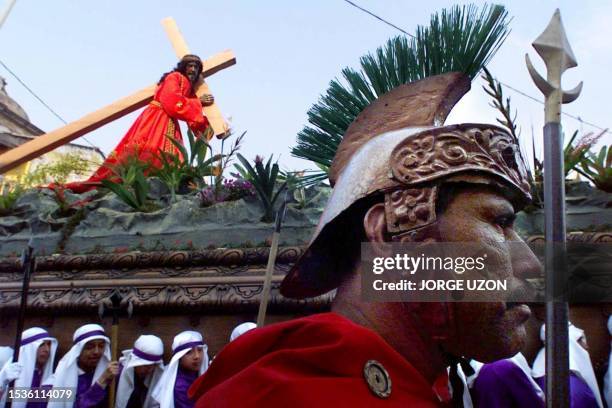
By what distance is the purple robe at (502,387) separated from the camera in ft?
11.2

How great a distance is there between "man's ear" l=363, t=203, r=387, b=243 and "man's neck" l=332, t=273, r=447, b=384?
0.20 metres

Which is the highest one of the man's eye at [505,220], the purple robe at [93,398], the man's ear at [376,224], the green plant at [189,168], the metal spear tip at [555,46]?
the green plant at [189,168]

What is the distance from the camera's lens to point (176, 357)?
4.83 metres

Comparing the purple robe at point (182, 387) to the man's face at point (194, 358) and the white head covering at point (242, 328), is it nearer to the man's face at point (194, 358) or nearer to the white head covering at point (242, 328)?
the man's face at point (194, 358)

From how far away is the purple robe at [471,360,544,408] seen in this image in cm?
343

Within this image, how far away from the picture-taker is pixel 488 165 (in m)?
2.08

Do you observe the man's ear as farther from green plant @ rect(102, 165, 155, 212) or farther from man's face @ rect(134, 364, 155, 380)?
green plant @ rect(102, 165, 155, 212)

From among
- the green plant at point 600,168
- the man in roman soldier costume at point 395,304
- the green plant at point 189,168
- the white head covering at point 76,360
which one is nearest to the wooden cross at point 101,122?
the green plant at point 189,168

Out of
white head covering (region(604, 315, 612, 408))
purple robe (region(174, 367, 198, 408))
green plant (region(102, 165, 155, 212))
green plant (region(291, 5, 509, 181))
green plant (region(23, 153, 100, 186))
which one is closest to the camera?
green plant (region(291, 5, 509, 181))

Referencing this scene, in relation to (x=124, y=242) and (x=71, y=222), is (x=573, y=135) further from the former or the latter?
(x=71, y=222)

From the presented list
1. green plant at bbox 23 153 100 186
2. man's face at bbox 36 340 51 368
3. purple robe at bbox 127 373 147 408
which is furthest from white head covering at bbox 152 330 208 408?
green plant at bbox 23 153 100 186

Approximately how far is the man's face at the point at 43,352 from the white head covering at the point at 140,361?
26.4 inches

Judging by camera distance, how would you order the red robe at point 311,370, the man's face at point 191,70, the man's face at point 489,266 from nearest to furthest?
the red robe at point 311,370, the man's face at point 489,266, the man's face at point 191,70

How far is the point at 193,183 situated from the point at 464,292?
4.84 meters
